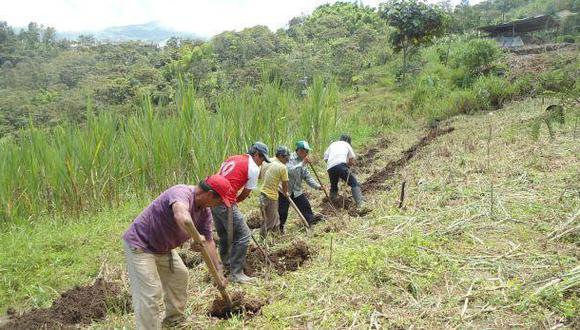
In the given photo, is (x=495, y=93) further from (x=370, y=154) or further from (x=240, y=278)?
(x=240, y=278)

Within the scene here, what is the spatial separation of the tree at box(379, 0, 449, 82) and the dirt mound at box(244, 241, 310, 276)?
12.6m

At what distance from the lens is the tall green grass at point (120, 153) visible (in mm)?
6270

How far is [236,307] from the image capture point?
140 inches

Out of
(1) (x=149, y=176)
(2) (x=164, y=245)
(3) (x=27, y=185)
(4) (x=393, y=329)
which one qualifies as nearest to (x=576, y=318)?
(4) (x=393, y=329)

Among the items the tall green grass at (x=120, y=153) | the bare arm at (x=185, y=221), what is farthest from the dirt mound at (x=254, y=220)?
the bare arm at (x=185, y=221)

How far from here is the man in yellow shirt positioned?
17.8 ft

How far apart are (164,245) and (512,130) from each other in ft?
23.5

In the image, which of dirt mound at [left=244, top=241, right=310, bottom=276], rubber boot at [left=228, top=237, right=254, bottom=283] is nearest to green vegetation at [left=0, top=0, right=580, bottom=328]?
dirt mound at [left=244, top=241, right=310, bottom=276]

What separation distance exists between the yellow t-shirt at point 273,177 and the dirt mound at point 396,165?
2370 millimetres

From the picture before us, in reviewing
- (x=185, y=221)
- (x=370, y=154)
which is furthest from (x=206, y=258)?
(x=370, y=154)

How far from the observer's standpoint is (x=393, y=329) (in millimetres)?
3027

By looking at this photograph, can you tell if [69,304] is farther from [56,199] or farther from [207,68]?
[207,68]

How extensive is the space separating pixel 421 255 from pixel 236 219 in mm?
1658

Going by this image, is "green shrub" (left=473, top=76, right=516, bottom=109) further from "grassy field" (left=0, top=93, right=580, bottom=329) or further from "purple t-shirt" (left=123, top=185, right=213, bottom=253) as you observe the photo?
"purple t-shirt" (left=123, top=185, right=213, bottom=253)
